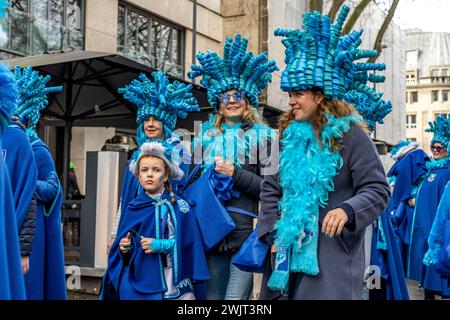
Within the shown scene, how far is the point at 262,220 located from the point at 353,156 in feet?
1.98

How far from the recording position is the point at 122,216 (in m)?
5.31

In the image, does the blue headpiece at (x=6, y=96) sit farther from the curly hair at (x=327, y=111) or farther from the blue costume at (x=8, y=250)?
the curly hair at (x=327, y=111)

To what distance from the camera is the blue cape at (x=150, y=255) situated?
483 cm

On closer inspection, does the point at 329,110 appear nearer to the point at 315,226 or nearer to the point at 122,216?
the point at 315,226

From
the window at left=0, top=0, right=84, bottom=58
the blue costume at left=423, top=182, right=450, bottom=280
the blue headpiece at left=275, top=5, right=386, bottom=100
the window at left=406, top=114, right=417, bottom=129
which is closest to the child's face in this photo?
the blue headpiece at left=275, top=5, right=386, bottom=100

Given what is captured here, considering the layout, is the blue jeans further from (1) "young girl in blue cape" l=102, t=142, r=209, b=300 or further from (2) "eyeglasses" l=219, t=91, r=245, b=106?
(2) "eyeglasses" l=219, t=91, r=245, b=106

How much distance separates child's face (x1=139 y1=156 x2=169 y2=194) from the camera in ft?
16.6

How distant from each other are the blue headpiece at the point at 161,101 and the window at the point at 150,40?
37.1ft

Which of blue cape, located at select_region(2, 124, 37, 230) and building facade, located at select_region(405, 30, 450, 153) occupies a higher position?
building facade, located at select_region(405, 30, 450, 153)

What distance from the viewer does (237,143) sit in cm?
505

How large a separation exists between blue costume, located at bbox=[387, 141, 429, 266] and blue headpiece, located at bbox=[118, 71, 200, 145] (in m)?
5.22

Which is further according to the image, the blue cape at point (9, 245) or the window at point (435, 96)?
the window at point (435, 96)

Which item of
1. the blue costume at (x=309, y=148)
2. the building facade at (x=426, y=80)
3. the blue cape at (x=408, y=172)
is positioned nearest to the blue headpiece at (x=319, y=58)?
the blue costume at (x=309, y=148)

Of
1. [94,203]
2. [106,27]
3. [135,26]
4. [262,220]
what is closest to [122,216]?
[262,220]
